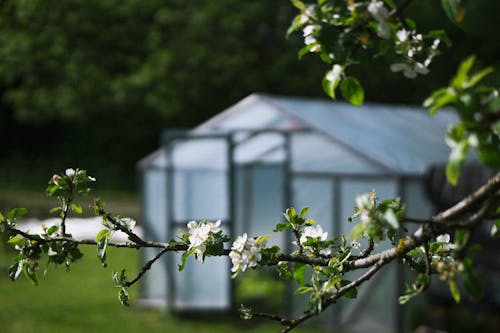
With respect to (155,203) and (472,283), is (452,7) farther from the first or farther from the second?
(155,203)

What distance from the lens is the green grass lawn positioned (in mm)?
6613

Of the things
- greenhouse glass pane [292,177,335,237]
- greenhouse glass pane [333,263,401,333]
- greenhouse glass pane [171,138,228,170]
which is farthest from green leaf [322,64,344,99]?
greenhouse glass pane [171,138,228,170]

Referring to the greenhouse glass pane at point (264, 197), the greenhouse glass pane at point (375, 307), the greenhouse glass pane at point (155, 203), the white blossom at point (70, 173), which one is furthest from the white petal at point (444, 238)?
the greenhouse glass pane at point (264, 197)

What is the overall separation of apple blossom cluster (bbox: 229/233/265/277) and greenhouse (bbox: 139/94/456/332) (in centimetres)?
493

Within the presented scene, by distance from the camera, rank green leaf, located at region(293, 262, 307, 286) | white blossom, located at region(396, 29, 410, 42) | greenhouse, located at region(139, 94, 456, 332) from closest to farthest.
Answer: white blossom, located at region(396, 29, 410, 42) < green leaf, located at region(293, 262, 307, 286) < greenhouse, located at region(139, 94, 456, 332)

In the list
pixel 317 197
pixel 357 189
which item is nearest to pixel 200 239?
pixel 357 189

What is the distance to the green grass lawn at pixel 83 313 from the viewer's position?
6.61m

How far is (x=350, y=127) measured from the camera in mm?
7227

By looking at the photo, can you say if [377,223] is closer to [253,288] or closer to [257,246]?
[257,246]

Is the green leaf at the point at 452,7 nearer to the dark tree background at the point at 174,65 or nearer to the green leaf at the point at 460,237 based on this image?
the green leaf at the point at 460,237

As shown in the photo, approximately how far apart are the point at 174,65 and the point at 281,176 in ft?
19.0

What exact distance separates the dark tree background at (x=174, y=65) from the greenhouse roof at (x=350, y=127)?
517 centimetres

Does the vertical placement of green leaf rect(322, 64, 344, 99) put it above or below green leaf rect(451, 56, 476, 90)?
above

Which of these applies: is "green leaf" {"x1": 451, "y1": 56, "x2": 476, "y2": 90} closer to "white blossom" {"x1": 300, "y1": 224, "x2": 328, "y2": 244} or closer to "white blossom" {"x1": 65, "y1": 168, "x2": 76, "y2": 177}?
"white blossom" {"x1": 300, "y1": 224, "x2": 328, "y2": 244}
